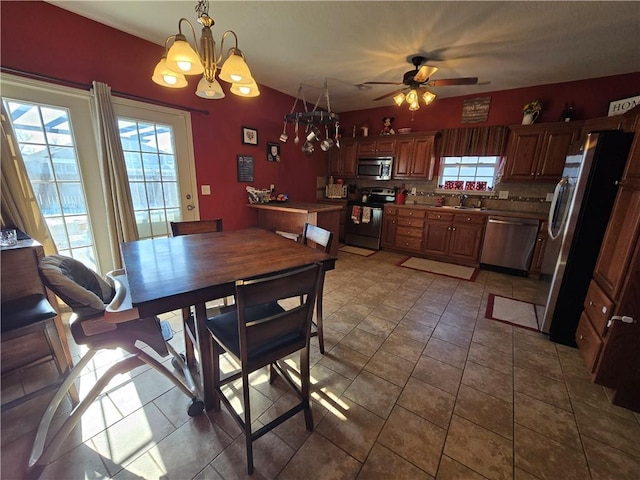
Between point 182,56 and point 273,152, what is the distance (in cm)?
298

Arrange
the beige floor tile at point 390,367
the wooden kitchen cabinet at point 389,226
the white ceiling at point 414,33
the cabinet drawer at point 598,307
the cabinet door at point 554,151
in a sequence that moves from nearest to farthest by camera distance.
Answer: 1. the cabinet drawer at point 598,307
2. the beige floor tile at point 390,367
3. the white ceiling at point 414,33
4. the cabinet door at point 554,151
5. the wooden kitchen cabinet at point 389,226

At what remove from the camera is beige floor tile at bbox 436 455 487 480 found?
3.89 feet

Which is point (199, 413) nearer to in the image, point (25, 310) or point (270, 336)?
point (270, 336)

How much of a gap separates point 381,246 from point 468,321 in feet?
7.93

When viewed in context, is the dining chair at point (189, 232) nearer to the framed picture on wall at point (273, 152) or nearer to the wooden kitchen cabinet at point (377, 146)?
the framed picture on wall at point (273, 152)

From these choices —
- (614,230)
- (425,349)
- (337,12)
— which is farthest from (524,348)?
(337,12)

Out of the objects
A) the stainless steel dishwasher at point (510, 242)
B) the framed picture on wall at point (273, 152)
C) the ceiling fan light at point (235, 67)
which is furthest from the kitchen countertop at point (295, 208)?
the stainless steel dishwasher at point (510, 242)

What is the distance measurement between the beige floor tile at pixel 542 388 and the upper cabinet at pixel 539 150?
2.91 metres

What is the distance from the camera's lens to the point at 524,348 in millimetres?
2131

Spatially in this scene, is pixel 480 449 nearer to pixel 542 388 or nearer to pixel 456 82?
pixel 542 388

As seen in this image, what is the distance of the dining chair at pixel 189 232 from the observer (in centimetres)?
173

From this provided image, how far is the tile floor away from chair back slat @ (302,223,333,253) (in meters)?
0.84

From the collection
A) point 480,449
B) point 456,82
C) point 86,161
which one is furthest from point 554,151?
point 86,161

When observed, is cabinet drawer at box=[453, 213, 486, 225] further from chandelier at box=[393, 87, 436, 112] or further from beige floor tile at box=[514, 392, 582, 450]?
beige floor tile at box=[514, 392, 582, 450]
